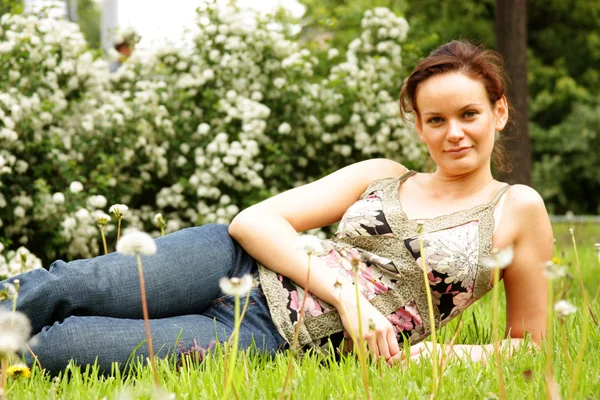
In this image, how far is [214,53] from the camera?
214 inches

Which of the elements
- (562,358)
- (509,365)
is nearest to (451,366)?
(509,365)

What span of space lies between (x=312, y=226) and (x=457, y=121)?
605 mm

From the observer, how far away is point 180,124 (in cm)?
532

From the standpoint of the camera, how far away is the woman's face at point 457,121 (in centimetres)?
227

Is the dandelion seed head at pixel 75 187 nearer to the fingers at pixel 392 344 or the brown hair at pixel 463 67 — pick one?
the brown hair at pixel 463 67

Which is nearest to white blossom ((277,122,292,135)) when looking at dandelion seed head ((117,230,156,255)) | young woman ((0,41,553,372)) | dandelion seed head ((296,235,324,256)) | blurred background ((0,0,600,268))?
blurred background ((0,0,600,268))

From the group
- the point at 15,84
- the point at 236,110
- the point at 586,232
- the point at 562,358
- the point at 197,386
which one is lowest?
the point at 586,232

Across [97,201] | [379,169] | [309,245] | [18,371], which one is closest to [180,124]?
[97,201]

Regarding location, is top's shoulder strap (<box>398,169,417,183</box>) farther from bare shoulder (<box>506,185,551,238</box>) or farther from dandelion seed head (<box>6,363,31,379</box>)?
dandelion seed head (<box>6,363,31,379</box>)

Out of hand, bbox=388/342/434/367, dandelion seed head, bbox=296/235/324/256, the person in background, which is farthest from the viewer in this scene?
the person in background

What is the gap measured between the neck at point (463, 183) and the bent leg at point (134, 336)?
2.28 ft

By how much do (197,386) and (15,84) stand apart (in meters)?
3.57

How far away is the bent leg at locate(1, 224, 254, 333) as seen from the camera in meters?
2.02

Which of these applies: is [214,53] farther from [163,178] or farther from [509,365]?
[509,365]
